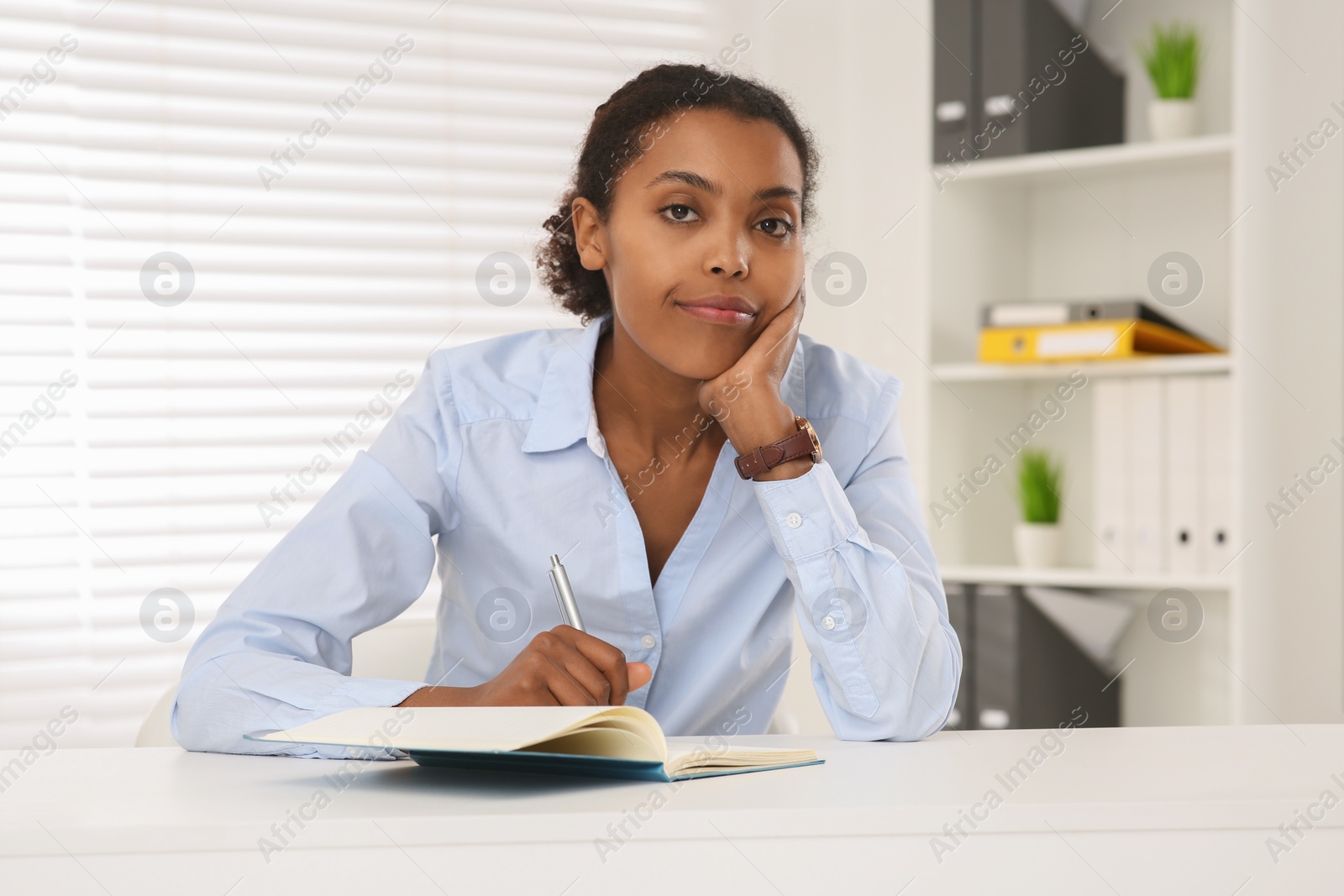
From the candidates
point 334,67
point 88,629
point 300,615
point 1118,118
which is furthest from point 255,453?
point 1118,118

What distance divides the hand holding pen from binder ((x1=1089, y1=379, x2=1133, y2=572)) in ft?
5.08

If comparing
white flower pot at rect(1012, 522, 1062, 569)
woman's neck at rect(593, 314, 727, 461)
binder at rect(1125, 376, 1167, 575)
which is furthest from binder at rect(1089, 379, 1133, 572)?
woman's neck at rect(593, 314, 727, 461)

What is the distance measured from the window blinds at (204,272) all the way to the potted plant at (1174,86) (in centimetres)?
119

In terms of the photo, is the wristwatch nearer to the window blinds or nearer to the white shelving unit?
the white shelving unit

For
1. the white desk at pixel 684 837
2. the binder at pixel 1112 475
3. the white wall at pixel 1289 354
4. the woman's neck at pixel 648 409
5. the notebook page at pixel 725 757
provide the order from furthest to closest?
the binder at pixel 1112 475 → the white wall at pixel 1289 354 → the woman's neck at pixel 648 409 → the notebook page at pixel 725 757 → the white desk at pixel 684 837

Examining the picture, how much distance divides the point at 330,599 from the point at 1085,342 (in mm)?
1590

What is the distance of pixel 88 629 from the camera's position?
2.33 meters

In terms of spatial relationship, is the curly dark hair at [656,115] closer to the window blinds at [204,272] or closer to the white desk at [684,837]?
the white desk at [684,837]

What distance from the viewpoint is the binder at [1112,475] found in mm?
2211

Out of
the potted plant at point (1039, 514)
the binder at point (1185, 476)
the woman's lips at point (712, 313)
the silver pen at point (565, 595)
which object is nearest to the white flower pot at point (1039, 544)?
the potted plant at point (1039, 514)

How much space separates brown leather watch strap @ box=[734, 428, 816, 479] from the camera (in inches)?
45.3

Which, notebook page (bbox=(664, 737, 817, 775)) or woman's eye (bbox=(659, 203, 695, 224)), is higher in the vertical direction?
woman's eye (bbox=(659, 203, 695, 224))

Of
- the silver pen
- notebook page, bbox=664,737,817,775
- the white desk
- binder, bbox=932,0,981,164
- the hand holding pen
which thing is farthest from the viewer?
binder, bbox=932,0,981,164

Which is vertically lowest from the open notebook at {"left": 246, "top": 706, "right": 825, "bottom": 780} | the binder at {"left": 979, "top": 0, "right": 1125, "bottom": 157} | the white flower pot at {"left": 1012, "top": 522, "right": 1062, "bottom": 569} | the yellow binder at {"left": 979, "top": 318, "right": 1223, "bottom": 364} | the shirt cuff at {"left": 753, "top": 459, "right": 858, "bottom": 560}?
the white flower pot at {"left": 1012, "top": 522, "right": 1062, "bottom": 569}
